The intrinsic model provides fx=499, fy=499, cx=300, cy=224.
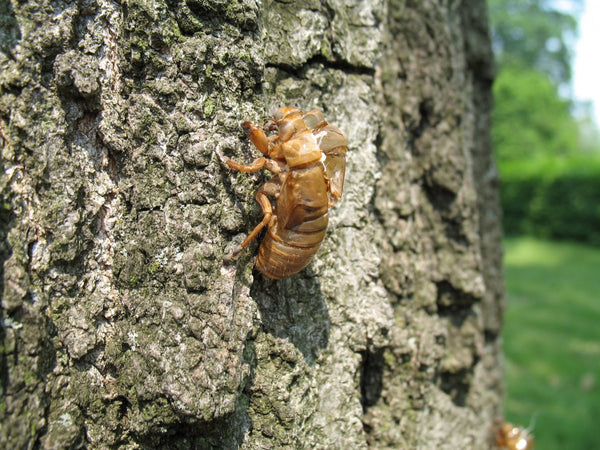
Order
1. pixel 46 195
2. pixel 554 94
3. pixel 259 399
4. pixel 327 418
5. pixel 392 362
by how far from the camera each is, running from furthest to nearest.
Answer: pixel 554 94 → pixel 392 362 → pixel 327 418 → pixel 259 399 → pixel 46 195

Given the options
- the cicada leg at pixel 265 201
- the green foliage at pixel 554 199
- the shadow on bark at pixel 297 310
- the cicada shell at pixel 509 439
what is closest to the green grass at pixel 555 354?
the cicada shell at pixel 509 439

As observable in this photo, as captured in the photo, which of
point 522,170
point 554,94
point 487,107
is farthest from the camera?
point 554,94

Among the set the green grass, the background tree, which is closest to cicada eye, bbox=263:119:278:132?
the green grass

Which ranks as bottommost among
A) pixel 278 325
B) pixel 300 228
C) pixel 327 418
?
pixel 327 418

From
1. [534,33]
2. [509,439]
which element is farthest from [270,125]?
[534,33]

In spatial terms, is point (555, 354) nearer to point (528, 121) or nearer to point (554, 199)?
point (554, 199)

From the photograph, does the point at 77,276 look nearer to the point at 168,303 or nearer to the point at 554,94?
the point at 168,303

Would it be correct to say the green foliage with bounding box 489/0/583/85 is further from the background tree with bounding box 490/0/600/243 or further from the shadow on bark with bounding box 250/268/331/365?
the shadow on bark with bounding box 250/268/331/365

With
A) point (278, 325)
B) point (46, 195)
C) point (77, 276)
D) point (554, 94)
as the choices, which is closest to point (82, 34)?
point (46, 195)
